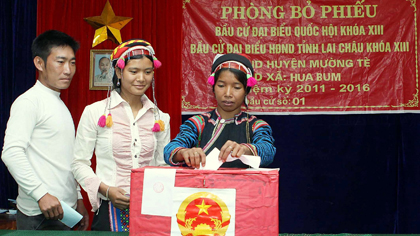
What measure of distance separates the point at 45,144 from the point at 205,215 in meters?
1.22

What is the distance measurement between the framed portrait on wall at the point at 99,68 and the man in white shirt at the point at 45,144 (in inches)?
46.6

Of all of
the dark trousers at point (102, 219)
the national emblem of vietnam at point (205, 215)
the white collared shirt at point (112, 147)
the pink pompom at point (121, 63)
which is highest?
the pink pompom at point (121, 63)

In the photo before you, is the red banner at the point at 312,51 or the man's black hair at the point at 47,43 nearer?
the man's black hair at the point at 47,43

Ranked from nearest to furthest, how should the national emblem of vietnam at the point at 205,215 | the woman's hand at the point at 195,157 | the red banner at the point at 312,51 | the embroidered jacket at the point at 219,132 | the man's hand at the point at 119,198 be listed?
the national emblem of vietnam at the point at 205,215 → the woman's hand at the point at 195,157 → the embroidered jacket at the point at 219,132 → the man's hand at the point at 119,198 → the red banner at the point at 312,51

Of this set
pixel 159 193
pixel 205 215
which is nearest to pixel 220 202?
pixel 205 215

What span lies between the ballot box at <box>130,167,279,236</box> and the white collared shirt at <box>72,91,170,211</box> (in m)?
0.72

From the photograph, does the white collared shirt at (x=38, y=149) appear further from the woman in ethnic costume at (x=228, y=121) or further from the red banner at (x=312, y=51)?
the red banner at (x=312, y=51)

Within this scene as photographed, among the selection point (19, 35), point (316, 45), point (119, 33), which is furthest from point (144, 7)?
point (316, 45)

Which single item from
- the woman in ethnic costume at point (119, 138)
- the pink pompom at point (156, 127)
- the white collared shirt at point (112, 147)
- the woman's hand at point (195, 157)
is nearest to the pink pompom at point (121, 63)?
the woman in ethnic costume at point (119, 138)

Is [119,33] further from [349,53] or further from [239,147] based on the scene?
[239,147]

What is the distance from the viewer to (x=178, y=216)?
102 centimetres

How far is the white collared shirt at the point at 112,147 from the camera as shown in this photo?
1.70 meters

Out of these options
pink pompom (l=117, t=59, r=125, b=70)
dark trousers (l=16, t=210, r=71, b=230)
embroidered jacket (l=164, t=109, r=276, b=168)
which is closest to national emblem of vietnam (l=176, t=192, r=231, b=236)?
embroidered jacket (l=164, t=109, r=276, b=168)

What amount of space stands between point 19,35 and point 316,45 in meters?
2.56
